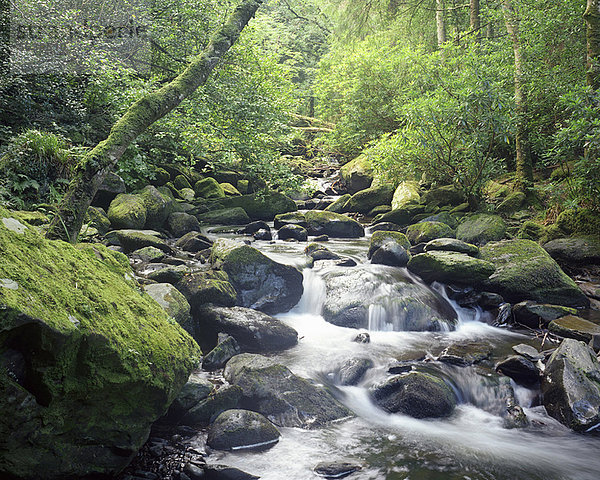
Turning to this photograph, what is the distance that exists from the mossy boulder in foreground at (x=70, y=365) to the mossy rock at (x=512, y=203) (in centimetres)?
1119

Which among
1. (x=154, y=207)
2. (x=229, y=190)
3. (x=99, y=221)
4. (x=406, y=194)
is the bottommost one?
(x=99, y=221)

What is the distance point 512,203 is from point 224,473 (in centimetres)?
1140

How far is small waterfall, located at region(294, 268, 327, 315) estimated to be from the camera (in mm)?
7391

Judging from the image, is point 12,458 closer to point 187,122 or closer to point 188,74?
point 188,74

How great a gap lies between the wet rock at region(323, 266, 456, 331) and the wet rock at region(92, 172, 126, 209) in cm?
617

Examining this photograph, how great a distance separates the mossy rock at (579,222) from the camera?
895 cm

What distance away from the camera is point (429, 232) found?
10430 mm

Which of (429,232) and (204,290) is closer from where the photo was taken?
(204,290)

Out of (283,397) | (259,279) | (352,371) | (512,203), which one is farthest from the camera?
(512,203)

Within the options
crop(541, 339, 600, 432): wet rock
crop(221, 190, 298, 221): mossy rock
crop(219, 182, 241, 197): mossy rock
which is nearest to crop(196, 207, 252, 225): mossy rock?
crop(221, 190, 298, 221): mossy rock

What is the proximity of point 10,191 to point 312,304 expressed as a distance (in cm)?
592

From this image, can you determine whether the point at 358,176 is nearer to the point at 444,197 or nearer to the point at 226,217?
the point at 444,197

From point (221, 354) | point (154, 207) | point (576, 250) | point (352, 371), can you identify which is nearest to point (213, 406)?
point (221, 354)

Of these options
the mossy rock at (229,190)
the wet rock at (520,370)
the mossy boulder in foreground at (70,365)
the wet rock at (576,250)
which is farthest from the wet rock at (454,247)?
the mossy rock at (229,190)
